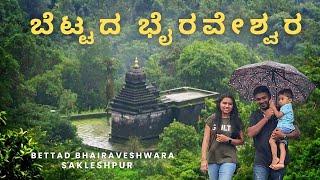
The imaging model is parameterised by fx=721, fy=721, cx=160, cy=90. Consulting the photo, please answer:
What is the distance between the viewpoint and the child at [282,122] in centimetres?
648

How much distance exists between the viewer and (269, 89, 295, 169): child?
6.48m

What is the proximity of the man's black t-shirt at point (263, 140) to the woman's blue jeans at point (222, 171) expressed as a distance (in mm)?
243

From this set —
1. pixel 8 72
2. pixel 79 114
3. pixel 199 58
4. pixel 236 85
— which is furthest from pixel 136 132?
pixel 236 85

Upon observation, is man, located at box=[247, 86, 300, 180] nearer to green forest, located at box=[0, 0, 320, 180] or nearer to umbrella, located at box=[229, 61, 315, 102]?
umbrella, located at box=[229, 61, 315, 102]

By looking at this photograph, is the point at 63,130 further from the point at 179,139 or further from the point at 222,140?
the point at 222,140

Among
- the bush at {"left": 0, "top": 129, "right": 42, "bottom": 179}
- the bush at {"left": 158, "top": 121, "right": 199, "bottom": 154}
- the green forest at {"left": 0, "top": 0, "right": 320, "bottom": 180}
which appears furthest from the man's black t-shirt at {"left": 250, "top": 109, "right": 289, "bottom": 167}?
the bush at {"left": 158, "top": 121, "right": 199, "bottom": 154}

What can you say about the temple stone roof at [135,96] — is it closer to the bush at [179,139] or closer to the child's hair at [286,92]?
the bush at [179,139]

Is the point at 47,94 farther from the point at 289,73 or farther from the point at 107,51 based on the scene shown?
the point at 289,73

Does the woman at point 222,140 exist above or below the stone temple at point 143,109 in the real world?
above

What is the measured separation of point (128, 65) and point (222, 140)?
2826cm

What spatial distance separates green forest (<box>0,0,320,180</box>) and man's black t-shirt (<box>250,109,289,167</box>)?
310 cm

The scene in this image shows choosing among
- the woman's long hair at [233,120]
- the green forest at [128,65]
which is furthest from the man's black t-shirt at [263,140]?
the green forest at [128,65]

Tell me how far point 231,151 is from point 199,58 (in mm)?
21201

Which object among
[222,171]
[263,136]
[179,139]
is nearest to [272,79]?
[263,136]
